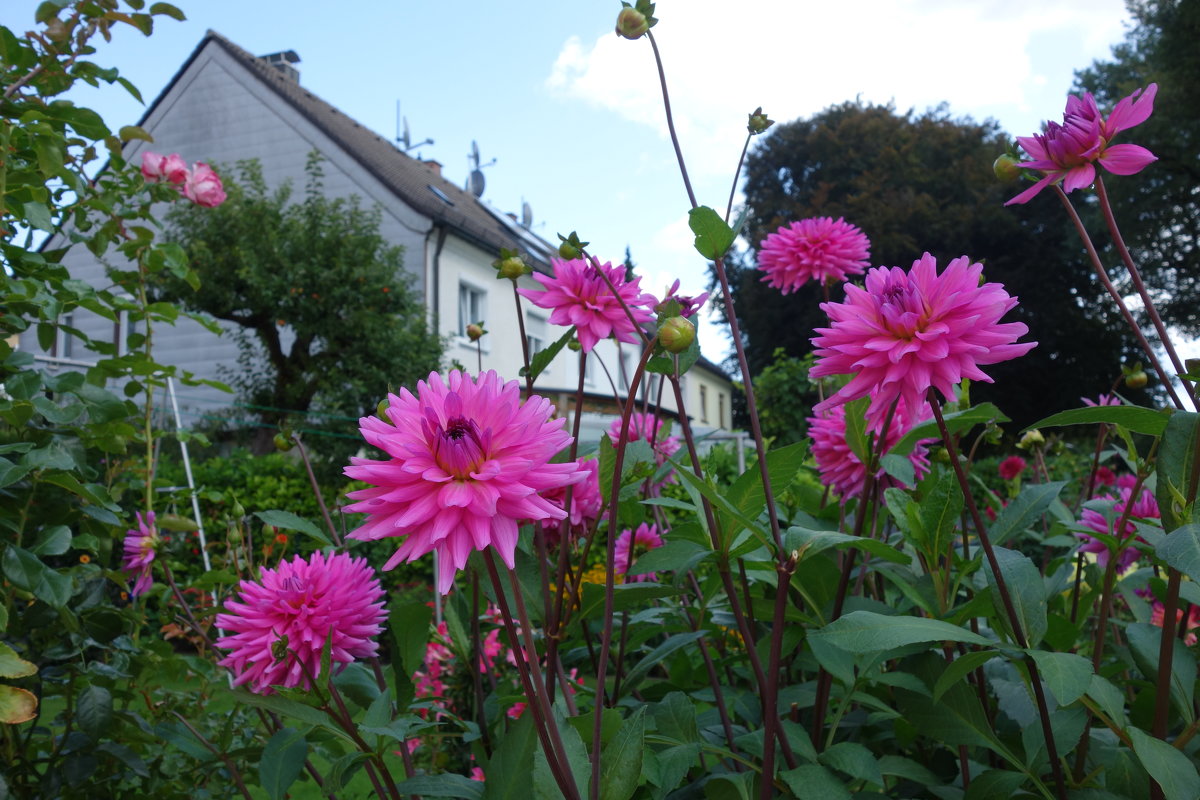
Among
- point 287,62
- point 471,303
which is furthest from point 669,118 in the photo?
point 287,62

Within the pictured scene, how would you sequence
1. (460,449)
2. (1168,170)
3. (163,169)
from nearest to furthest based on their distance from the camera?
(460,449) → (163,169) → (1168,170)

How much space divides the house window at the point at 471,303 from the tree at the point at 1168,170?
9.66 m

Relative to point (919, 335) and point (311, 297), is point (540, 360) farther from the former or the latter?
point (311, 297)

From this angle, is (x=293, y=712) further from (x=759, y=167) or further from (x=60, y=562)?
(x=759, y=167)

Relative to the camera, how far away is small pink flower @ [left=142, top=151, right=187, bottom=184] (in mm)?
2088

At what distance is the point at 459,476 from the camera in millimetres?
728

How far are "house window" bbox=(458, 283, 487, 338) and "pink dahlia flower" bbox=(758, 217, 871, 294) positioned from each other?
12434 millimetres

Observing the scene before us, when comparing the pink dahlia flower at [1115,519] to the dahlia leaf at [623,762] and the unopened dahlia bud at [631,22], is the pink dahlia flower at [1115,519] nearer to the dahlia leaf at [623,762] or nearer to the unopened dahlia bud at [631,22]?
the dahlia leaf at [623,762]

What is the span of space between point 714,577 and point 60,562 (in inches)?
167

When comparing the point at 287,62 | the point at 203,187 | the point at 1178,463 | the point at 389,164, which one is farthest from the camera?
the point at 287,62

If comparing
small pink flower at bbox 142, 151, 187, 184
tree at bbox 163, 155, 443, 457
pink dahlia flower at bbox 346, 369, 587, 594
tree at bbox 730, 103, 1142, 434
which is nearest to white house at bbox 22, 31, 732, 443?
tree at bbox 163, 155, 443, 457

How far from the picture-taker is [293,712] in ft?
2.85

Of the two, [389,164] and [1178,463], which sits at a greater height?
[389,164]

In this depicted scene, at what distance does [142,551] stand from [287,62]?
1797 cm
